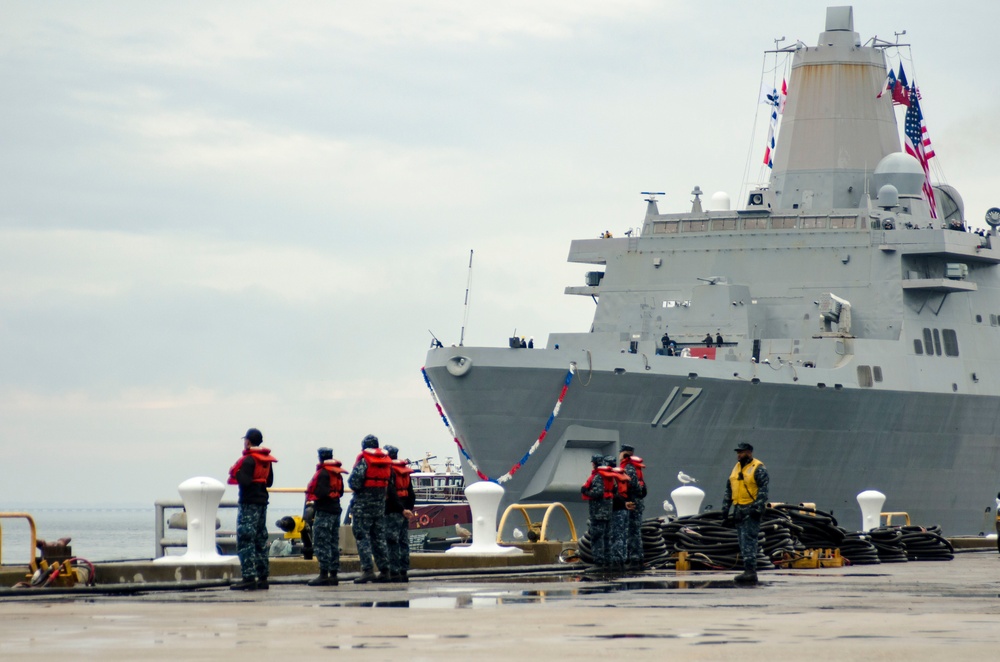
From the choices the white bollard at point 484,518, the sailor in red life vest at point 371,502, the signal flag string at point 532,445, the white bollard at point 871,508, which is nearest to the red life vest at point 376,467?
the sailor in red life vest at point 371,502

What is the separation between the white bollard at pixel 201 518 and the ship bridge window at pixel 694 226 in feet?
73.3

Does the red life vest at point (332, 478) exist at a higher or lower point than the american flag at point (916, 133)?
lower

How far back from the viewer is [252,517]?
49.8 ft

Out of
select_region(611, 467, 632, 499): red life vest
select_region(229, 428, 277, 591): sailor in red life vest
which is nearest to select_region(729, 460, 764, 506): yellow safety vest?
select_region(611, 467, 632, 499): red life vest

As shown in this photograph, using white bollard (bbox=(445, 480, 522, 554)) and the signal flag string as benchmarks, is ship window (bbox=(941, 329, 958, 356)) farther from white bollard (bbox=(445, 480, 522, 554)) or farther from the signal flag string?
white bollard (bbox=(445, 480, 522, 554))

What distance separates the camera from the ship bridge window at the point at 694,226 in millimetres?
37312

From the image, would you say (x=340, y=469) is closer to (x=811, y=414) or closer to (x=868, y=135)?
(x=811, y=414)

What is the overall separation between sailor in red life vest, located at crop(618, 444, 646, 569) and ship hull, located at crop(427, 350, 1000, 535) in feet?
39.7

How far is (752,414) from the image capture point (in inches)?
1289

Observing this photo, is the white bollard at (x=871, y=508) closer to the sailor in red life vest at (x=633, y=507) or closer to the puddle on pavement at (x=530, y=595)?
the sailor in red life vest at (x=633, y=507)

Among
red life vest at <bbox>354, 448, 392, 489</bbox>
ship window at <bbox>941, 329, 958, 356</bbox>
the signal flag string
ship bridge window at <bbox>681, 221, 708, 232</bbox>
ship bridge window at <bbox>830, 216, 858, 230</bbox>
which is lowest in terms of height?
red life vest at <bbox>354, 448, 392, 489</bbox>

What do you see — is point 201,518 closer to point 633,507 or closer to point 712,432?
point 633,507

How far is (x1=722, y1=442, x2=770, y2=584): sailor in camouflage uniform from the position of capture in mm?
16188

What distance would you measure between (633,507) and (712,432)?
14436mm
